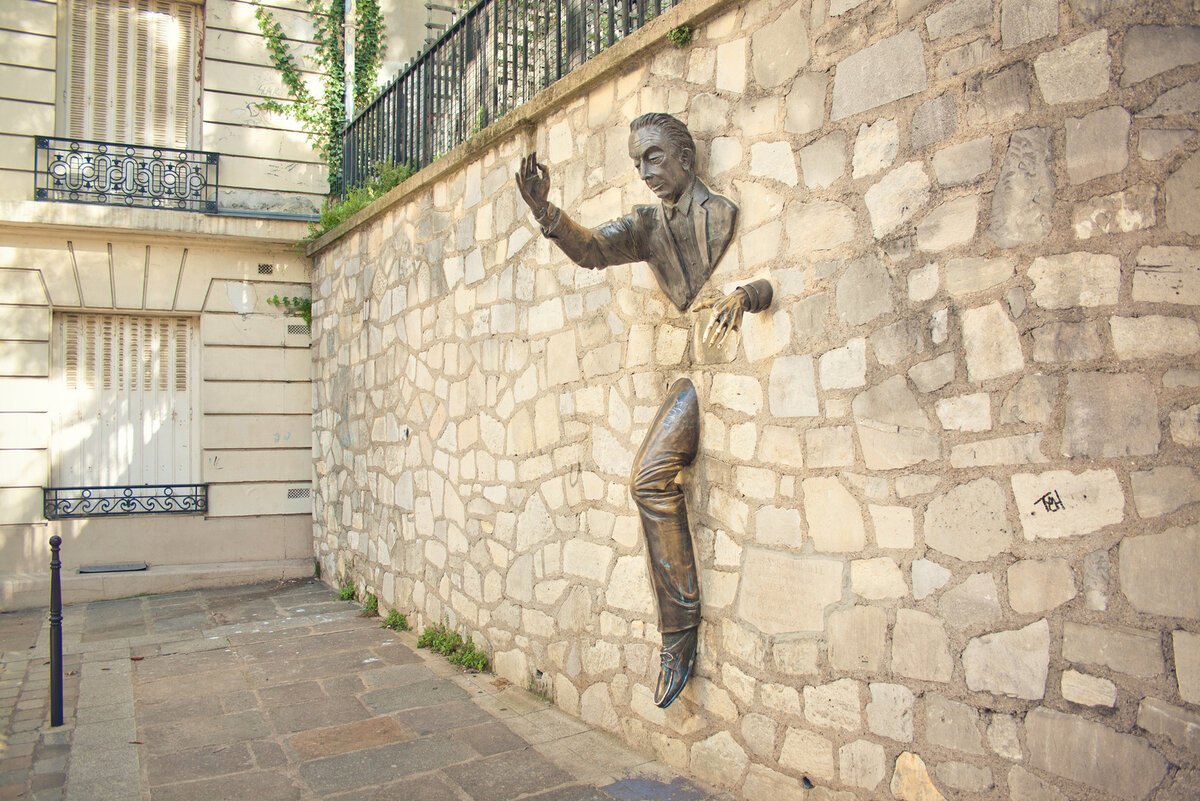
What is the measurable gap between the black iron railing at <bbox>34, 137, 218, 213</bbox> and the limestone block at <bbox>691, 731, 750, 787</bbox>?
8.02 meters

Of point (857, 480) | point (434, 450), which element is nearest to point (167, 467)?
point (434, 450)

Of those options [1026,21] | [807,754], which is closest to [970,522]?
[807,754]

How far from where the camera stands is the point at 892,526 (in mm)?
2803

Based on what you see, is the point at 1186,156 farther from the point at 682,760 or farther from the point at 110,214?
the point at 110,214

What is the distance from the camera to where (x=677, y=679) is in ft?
11.6

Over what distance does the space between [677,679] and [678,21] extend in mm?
2862

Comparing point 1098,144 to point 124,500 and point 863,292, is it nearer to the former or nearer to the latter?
point 863,292

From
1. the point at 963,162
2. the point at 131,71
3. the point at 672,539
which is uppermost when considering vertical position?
the point at 131,71

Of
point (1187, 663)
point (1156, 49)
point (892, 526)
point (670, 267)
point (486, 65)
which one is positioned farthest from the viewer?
point (486, 65)

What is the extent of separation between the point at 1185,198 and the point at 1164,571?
3.19 ft

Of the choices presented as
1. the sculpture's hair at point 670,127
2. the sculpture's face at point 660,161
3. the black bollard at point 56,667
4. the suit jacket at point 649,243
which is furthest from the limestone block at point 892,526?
the black bollard at point 56,667

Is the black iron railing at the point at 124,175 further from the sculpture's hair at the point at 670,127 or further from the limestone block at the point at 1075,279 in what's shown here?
the limestone block at the point at 1075,279

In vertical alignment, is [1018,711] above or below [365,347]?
below

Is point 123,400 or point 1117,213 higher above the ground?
point 1117,213
